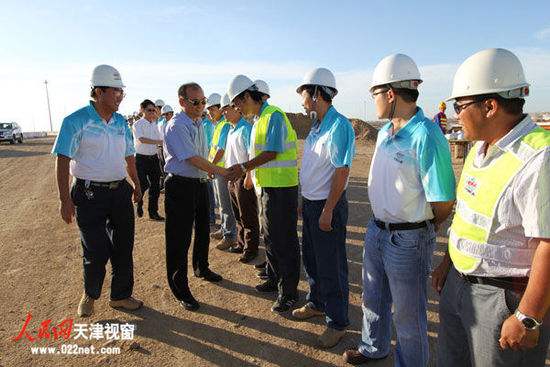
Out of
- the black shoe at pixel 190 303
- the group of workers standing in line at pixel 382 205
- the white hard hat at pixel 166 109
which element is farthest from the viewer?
the white hard hat at pixel 166 109

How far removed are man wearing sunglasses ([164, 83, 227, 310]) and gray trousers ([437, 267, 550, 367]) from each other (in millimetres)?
2758

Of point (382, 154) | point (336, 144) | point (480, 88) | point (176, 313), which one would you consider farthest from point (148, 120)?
point (480, 88)

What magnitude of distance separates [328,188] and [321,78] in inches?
39.2

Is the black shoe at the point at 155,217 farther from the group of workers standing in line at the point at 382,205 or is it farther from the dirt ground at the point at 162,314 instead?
the group of workers standing in line at the point at 382,205

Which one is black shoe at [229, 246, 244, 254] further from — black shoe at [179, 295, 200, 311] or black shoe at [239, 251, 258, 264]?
black shoe at [179, 295, 200, 311]

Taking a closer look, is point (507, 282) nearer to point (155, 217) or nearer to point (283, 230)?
point (283, 230)

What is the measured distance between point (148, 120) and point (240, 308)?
5296mm

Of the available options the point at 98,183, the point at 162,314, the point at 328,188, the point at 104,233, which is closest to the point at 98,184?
the point at 98,183

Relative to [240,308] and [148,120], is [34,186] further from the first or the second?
[240,308]

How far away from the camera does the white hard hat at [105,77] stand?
4.00 meters

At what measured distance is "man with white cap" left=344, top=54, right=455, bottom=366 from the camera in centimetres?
245

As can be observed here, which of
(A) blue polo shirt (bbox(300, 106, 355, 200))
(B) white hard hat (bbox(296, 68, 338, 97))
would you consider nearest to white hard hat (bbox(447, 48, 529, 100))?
(A) blue polo shirt (bbox(300, 106, 355, 200))

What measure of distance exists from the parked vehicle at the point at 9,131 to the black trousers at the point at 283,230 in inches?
1436

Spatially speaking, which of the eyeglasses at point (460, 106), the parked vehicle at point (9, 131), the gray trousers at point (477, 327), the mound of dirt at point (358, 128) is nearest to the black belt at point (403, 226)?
the gray trousers at point (477, 327)
